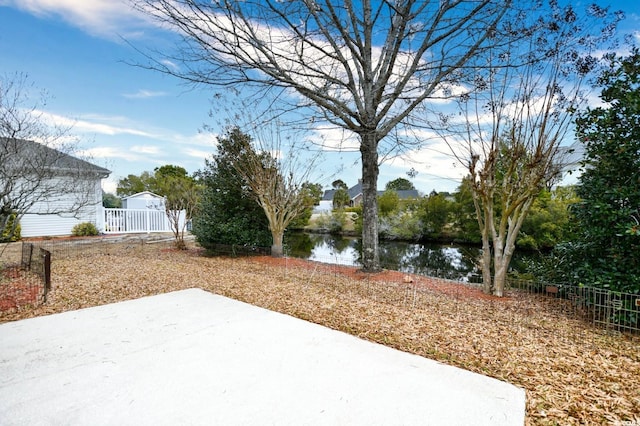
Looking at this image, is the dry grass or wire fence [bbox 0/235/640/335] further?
wire fence [bbox 0/235/640/335]

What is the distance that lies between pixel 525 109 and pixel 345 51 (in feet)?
11.3

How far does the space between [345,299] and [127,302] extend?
2784 mm

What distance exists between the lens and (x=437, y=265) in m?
11.6

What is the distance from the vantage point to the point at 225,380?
2268mm

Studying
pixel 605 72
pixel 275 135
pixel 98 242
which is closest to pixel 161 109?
pixel 275 135

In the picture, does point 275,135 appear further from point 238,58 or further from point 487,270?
point 487,270

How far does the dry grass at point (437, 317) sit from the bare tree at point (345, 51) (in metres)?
1.84

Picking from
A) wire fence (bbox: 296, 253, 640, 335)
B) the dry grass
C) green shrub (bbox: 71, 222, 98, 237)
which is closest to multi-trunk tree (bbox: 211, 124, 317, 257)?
the dry grass

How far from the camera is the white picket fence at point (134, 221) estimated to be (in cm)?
1253

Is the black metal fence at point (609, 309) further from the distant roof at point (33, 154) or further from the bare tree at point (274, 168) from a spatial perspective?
the distant roof at point (33, 154)

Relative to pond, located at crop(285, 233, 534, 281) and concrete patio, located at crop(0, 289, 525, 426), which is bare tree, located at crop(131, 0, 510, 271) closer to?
concrete patio, located at crop(0, 289, 525, 426)

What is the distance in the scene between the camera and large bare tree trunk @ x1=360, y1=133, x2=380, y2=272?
20.7 ft

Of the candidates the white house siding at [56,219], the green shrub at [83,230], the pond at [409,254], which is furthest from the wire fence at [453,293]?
the green shrub at [83,230]

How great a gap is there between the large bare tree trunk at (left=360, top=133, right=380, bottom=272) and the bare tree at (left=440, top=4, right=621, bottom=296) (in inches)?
62.0
